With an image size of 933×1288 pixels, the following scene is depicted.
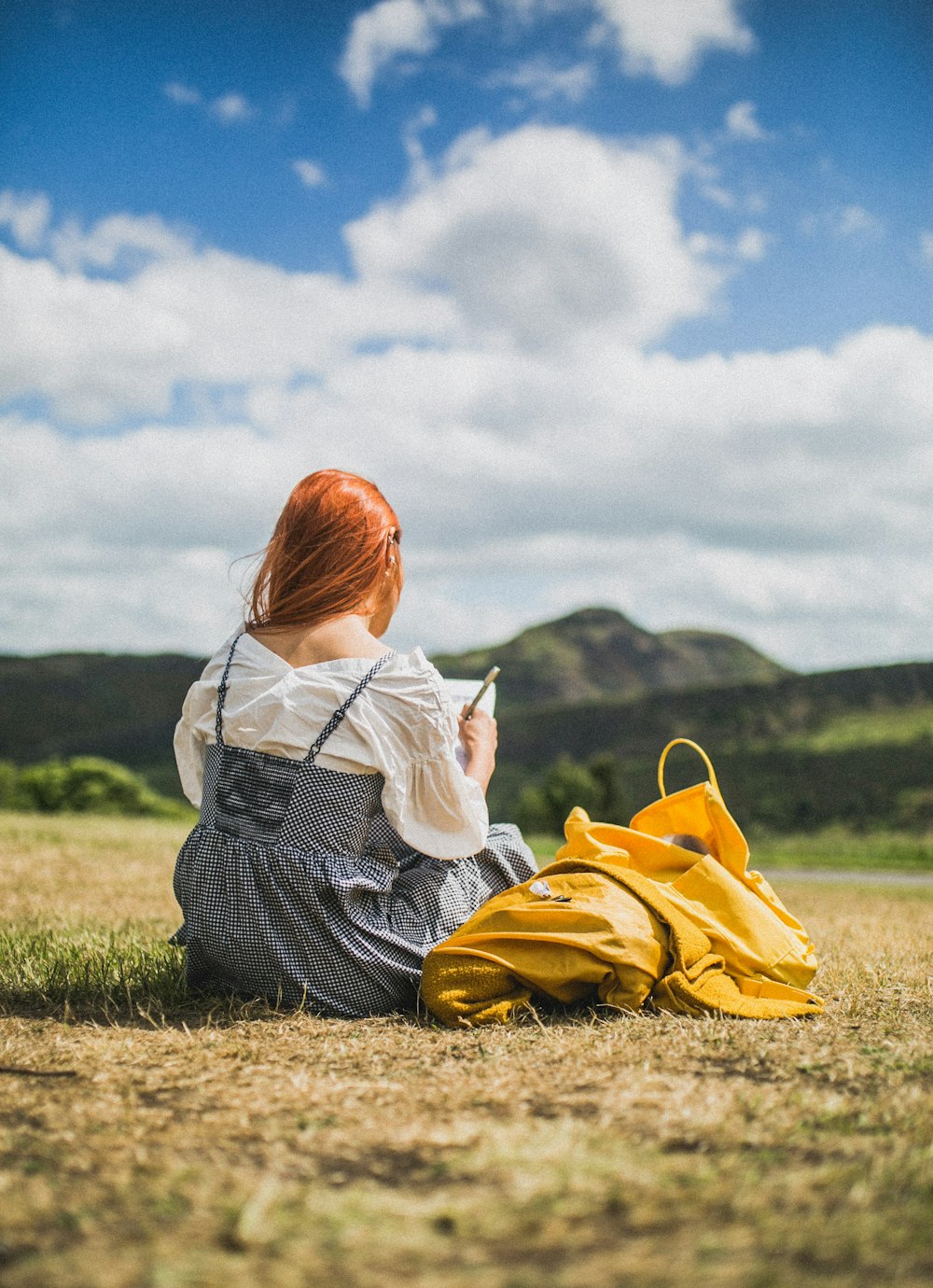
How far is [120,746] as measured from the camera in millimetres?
78000

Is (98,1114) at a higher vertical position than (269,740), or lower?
lower

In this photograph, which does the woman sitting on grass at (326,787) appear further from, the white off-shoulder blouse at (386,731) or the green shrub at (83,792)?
the green shrub at (83,792)

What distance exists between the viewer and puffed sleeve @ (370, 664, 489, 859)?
11.3 feet

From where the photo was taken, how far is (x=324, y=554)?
3562 mm

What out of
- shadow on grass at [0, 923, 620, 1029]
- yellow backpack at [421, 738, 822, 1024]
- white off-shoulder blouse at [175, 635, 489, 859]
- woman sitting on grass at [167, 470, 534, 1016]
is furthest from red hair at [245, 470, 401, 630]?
shadow on grass at [0, 923, 620, 1029]

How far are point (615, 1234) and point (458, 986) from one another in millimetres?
1782

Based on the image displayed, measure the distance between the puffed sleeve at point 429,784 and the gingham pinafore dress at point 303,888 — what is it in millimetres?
122

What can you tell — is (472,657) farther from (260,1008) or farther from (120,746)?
(260,1008)

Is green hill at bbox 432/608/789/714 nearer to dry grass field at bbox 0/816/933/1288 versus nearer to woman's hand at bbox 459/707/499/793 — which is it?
woman's hand at bbox 459/707/499/793

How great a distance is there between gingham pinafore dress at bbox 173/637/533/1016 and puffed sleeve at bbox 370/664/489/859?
12cm

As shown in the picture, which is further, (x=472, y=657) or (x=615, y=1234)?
(x=472, y=657)

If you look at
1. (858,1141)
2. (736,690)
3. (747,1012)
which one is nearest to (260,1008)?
(747,1012)

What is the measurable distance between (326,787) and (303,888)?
0.34 m

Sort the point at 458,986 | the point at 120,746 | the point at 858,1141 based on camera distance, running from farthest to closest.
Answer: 1. the point at 120,746
2. the point at 458,986
3. the point at 858,1141
